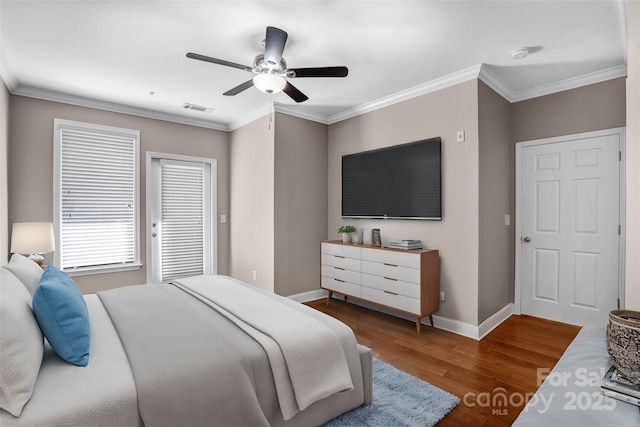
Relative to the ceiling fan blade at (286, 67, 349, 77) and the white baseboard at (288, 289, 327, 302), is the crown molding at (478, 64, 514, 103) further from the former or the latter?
the white baseboard at (288, 289, 327, 302)

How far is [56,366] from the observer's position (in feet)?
4.38

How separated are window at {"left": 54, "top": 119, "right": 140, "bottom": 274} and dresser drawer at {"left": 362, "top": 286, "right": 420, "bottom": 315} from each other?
9.97ft

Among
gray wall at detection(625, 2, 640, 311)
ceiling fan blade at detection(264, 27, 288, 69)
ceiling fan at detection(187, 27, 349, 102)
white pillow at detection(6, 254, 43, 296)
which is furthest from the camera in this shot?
ceiling fan at detection(187, 27, 349, 102)

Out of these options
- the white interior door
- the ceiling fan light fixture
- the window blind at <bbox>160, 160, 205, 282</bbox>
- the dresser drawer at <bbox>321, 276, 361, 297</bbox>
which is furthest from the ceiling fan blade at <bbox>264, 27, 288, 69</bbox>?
the white interior door

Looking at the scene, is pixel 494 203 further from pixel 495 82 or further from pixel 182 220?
pixel 182 220

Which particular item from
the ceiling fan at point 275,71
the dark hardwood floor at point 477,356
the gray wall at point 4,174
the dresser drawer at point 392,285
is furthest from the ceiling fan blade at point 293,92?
the gray wall at point 4,174

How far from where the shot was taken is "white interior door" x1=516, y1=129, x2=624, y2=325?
10.2 ft

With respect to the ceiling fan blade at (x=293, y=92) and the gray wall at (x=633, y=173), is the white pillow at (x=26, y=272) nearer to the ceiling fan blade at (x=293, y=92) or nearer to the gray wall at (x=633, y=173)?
the ceiling fan blade at (x=293, y=92)

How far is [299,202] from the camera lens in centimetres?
433

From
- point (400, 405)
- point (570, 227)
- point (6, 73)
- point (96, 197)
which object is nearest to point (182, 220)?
point (96, 197)

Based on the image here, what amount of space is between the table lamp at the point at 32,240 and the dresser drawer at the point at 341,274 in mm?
2915

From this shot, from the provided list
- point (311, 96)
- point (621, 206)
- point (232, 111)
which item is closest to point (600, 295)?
point (621, 206)

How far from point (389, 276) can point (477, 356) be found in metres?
1.08

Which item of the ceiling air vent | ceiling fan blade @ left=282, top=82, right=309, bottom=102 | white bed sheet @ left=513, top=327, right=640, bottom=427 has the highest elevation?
the ceiling air vent
